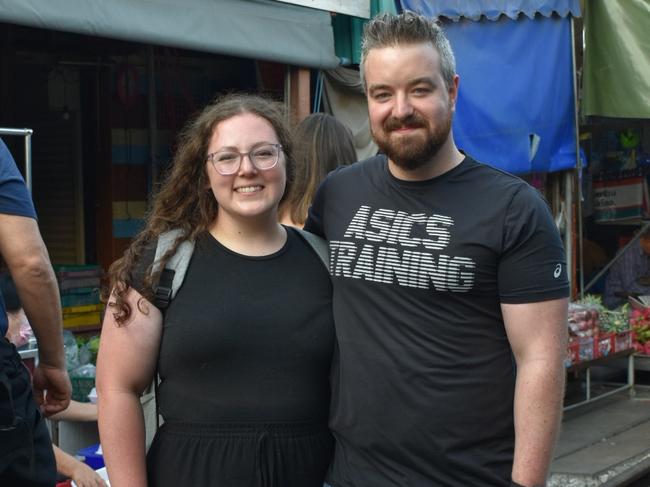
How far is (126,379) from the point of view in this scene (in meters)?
2.87

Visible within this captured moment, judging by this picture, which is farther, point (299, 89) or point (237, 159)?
point (299, 89)

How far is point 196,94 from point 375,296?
6.58 metres

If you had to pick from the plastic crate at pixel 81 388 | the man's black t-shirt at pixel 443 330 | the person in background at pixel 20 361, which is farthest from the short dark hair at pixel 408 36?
the plastic crate at pixel 81 388

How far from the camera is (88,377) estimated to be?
6.32 meters

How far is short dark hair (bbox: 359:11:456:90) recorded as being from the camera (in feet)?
9.39

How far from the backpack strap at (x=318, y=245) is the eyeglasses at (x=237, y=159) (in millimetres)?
305

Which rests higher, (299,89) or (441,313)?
(299,89)

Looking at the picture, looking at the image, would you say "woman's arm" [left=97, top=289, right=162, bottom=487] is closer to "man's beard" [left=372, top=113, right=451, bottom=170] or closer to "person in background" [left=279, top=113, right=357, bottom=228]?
"man's beard" [left=372, top=113, right=451, bottom=170]

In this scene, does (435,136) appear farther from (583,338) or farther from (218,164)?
(583,338)

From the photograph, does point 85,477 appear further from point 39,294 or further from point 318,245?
point 318,245

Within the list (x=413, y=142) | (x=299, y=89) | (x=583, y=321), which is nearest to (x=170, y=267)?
(x=413, y=142)

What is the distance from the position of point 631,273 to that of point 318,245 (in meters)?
8.95

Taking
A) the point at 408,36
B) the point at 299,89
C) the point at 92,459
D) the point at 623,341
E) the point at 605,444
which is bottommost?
the point at 605,444

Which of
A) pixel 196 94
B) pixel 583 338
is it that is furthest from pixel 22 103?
pixel 583 338
